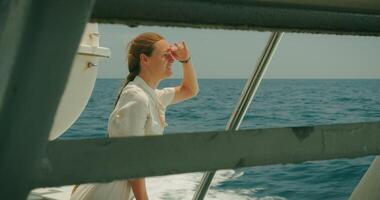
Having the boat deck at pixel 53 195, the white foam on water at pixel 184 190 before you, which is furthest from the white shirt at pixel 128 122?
the white foam on water at pixel 184 190

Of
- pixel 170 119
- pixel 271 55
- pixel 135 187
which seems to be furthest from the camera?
pixel 170 119

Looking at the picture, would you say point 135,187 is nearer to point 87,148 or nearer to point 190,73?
point 190,73

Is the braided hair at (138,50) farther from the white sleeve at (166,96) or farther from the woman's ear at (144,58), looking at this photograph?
the white sleeve at (166,96)

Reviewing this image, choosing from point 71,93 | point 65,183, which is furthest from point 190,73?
point 71,93

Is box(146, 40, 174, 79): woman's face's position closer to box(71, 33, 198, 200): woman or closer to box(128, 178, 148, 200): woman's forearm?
box(71, 33, 198, 200): woman

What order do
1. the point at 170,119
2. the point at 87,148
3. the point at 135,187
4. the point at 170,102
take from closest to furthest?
the point at 87,148, the point at 135,187, the point at 170,102, the point at 170,119

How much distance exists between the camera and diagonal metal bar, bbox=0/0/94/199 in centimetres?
35

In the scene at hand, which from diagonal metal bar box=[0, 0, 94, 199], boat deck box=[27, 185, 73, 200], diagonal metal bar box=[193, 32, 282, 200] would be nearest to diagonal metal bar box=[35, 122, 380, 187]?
diagonal metal bar box=[0, 0, 94, 199]

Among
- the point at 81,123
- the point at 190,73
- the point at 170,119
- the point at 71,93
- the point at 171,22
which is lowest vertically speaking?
the point at 171,22

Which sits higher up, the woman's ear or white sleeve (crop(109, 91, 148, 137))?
the woman's ear

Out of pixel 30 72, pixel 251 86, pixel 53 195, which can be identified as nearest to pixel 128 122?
pixel 251 86

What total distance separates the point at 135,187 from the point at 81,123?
1652 centimetres

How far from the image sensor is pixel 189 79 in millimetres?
2135

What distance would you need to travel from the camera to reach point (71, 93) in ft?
15.0
